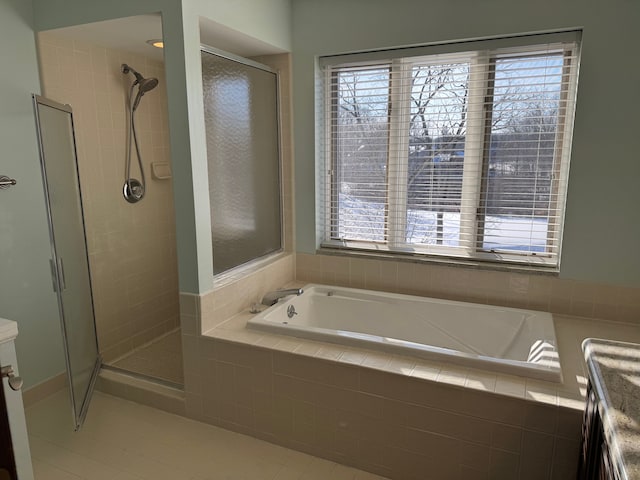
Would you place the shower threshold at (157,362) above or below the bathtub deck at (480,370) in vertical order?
below

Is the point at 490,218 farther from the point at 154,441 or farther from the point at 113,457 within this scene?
the point at 113,457

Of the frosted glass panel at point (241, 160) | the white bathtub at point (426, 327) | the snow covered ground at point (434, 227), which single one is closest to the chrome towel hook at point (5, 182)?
the frosted glass panel at point (241, 160)

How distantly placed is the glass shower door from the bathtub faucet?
1.01 metres

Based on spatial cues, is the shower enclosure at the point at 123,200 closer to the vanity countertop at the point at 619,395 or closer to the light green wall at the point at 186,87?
the light green wall at the point at 186,87

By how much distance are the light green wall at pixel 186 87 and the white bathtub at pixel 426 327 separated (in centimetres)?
48

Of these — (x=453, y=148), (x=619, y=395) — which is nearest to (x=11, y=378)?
(x=619, y=395)

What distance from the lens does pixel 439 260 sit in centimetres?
285

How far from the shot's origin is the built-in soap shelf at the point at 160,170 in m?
3.27

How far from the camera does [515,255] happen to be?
2734 millimetres

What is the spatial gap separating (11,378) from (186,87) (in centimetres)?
143

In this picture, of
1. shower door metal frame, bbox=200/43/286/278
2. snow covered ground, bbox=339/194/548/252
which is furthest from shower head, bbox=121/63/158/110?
snow covered ground, bbox=339/194/548/252

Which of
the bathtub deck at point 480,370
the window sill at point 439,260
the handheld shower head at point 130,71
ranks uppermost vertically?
the handheld shower head at point 130,71

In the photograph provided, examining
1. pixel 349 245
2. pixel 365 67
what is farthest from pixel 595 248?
pixel 365 67

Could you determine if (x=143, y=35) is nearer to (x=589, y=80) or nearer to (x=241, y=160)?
(x=241, y=160)
